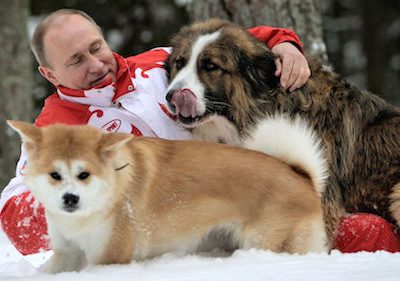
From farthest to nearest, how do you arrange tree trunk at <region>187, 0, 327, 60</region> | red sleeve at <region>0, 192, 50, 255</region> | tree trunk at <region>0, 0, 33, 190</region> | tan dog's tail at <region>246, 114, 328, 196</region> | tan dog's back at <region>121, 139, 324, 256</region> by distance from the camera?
tree trunk at <region>0, 0, 33, 190</region>
tree trunk at <region>187, 0, 327, 60</region>
red sleeve at <region>0, 192, 50, 255</region>
tan dog's tail at <region>246, 114, 328, 196</region>
tan dog's back at <region>121, 139, 324, 256</region>

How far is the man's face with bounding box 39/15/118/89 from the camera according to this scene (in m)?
4.11

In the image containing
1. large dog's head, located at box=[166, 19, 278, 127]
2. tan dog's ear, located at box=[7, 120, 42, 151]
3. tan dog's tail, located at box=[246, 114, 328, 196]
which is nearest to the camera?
tan dog's ear, located at box=[7, 120, 42, 151]

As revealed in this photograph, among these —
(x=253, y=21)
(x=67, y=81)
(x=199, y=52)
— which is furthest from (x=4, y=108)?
(x=199, y=52)

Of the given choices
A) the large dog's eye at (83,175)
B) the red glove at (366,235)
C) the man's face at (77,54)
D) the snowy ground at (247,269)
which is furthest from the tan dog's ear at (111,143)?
the red glove at (366,235)

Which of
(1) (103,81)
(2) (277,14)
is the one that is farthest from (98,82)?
(2) (277,14)

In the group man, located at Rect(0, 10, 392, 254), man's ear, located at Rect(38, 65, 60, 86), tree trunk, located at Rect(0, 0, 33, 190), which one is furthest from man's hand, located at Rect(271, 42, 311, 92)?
tree trunk, located at Rect(0, 0, 33, 190)

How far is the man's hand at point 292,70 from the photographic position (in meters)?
3.98

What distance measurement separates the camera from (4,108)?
27.8ft

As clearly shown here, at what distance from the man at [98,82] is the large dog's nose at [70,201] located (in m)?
1.20

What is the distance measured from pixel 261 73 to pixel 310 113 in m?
0.37

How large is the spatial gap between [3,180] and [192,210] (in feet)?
18.3

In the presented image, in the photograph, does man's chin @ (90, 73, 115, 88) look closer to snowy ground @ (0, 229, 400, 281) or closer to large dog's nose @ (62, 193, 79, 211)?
snowy ground @ (0, 229, 400, 281)

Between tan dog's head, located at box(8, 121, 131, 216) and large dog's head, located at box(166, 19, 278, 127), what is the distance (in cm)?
92

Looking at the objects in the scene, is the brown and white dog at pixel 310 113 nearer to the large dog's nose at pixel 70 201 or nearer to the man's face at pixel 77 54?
the man's face at pixel 77 54
